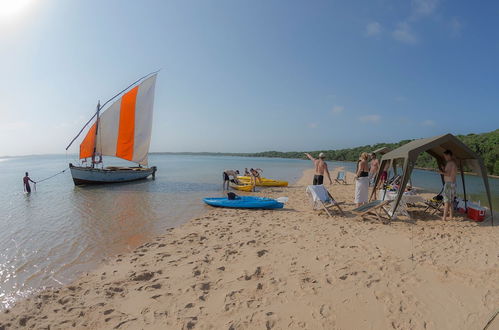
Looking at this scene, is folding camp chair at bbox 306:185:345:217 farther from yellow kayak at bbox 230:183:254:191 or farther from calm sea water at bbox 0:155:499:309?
yellow kayak at bbox 230:183:254:191

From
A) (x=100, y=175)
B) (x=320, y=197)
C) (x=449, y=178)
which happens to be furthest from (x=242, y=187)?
(x=100, y=175)

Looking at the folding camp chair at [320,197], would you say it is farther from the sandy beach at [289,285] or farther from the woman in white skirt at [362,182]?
the sandy beach at [289,285]

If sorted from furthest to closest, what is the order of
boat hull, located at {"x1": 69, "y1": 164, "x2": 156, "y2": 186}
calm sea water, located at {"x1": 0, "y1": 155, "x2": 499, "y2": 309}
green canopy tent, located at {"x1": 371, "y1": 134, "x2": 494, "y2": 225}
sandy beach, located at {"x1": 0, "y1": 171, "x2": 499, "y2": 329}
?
1. boat hull, located at {"x1": 69, "y1": 164, "x2": 156, "y2": 186}
2. green canopy tent, located at {"x1": 371, "y1": 134, "x2": 494, "y2": 225}
3. calm sea water, located at {"x1": 0, "y1": 155, "x2": 499, "y2": 309}
4. sandy beach, located at {"x1": 0, "y1": 171, "x2": 499, "y2": 329}

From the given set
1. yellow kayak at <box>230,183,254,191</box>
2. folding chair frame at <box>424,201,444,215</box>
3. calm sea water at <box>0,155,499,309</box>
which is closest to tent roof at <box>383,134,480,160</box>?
folding chair frame at <box>424,201,444,215</box>

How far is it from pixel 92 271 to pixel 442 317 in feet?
17.5

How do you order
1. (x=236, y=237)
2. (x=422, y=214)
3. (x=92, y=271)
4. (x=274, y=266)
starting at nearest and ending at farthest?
(x=274, y=266) → (x=92, y=271) → (x=236, y=237) → (x=422, y=214)

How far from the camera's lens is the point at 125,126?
2023cm

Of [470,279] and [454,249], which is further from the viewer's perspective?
[454,249]

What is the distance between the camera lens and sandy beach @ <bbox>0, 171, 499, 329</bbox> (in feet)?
9.65

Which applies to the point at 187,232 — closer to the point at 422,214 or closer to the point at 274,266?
the point at 274,266

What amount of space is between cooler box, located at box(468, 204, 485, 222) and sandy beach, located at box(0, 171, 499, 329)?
119 centimetres

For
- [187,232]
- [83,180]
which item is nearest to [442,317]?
[187,232]

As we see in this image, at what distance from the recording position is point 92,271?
4.67 metres

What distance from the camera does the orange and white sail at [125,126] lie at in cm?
2002
